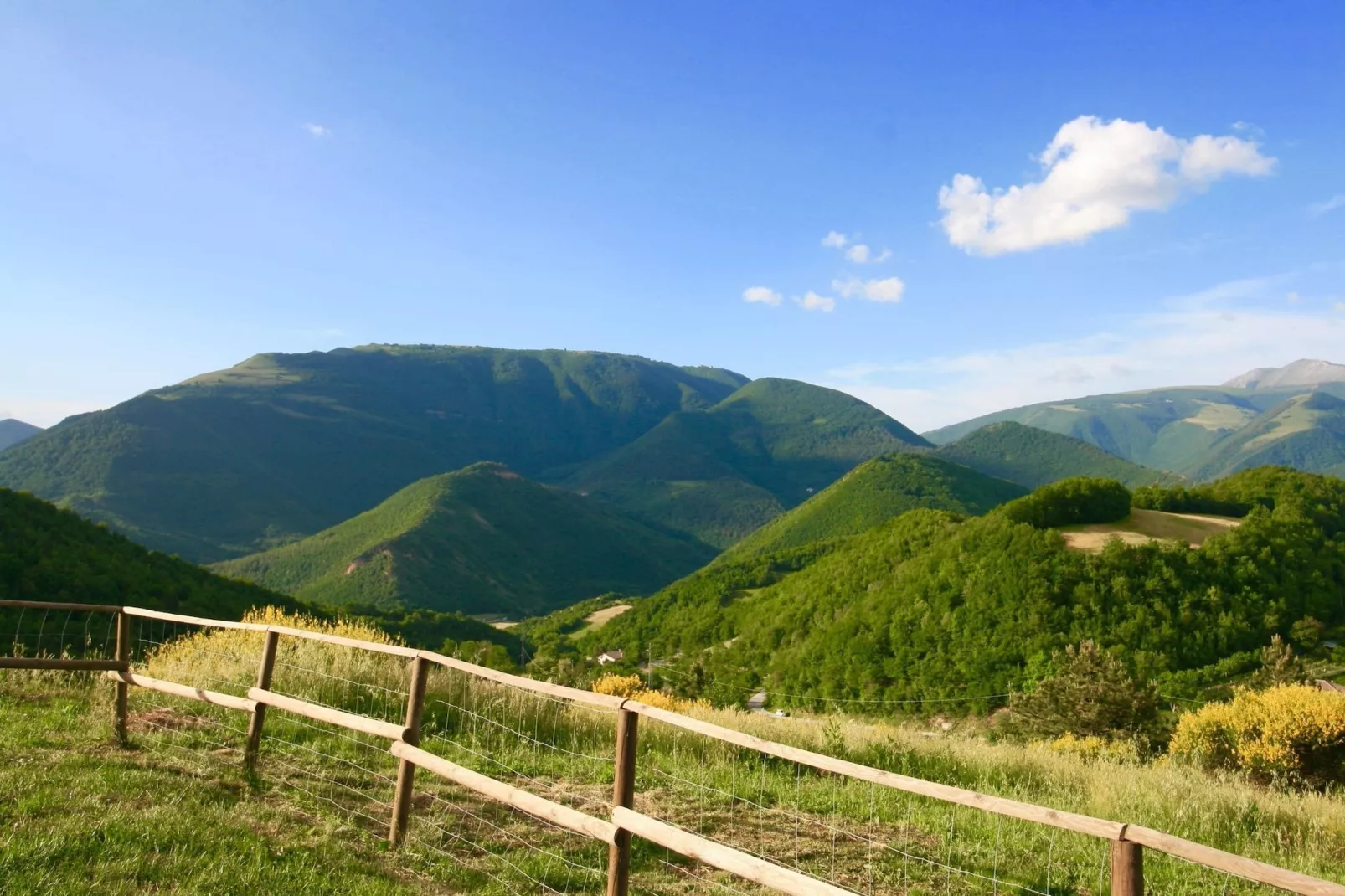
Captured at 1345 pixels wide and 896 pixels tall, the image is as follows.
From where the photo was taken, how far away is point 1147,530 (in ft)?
127

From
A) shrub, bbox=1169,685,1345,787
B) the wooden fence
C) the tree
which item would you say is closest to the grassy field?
the wooden fence

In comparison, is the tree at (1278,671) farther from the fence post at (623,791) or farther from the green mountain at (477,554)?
the green mountain at (477,554)

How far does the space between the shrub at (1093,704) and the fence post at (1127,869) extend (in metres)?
16.1

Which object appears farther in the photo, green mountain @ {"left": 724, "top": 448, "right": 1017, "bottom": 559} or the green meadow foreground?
green mountain @ {"left": 724, "top": 448, "right": 1017, "bottom": 559}

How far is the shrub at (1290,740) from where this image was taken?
939 cm

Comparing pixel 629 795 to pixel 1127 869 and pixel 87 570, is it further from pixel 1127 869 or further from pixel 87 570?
pixel 87 570

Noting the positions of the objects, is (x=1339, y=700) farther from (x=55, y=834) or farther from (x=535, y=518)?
(x=535, y=518)

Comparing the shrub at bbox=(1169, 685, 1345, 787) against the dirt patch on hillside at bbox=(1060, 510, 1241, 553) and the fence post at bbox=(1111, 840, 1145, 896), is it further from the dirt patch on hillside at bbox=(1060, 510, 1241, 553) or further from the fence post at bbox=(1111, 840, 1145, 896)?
the dirt patch on hillside at bbox=(1060, 510, 1241, 553)

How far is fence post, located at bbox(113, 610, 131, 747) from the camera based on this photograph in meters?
7.18

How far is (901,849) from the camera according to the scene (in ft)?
19.7

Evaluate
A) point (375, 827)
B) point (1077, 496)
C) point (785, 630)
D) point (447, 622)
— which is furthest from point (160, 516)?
point (375, 827)

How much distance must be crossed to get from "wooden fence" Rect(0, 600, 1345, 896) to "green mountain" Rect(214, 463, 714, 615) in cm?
9849

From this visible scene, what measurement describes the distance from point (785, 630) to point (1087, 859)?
4245cm

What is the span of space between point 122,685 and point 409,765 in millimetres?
3480
